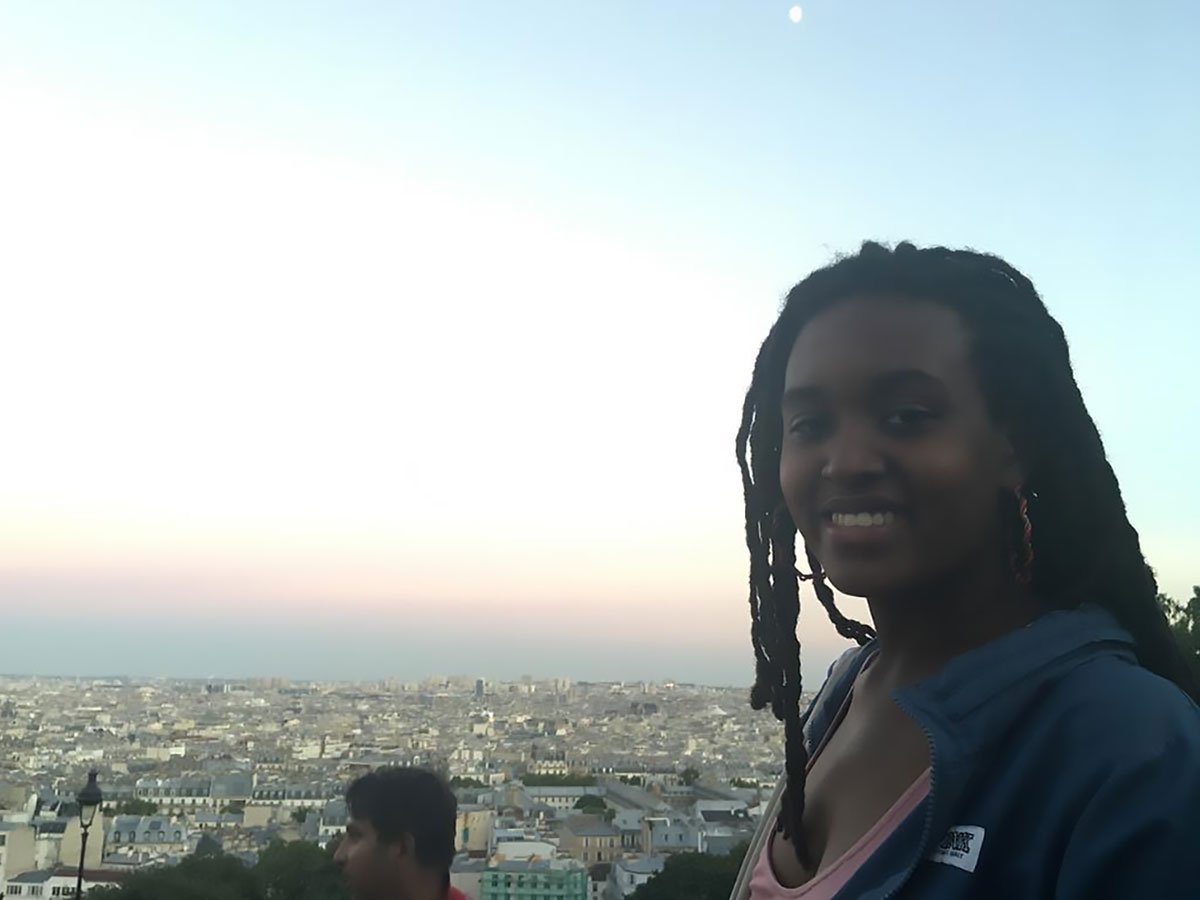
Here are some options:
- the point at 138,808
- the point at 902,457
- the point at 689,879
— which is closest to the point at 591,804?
the point at 138,808

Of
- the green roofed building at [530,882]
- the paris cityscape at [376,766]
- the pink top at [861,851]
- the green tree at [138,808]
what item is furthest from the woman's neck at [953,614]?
the green tree at [138,808]

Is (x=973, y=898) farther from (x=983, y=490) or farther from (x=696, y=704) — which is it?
(x=696, y=704)

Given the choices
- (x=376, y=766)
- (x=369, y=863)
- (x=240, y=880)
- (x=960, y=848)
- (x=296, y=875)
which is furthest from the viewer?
(x=296, y=875)

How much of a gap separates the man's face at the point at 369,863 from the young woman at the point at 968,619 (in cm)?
148

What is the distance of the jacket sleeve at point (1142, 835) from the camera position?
678mm

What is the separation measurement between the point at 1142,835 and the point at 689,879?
22.5m

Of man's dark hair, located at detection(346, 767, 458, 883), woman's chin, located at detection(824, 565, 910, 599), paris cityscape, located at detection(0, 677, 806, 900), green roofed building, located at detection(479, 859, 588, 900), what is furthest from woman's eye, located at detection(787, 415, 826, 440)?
green roofed building, located at detection(479, 859, 588, 900)

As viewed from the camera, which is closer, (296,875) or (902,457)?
(902,457)

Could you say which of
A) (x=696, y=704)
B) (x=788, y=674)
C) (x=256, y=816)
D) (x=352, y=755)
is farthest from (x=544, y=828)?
(x=696, y=704)

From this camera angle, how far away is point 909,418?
0.98 m

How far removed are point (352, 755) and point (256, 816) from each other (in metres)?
16.6

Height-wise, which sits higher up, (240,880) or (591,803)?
(240,880)

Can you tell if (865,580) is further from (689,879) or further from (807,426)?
(689,879)

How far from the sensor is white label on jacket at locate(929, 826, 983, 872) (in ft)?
2.57
